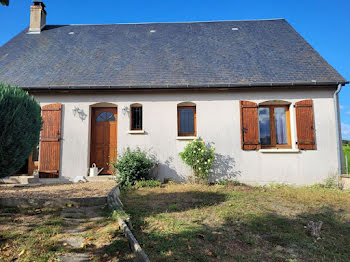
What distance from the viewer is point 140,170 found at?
6457mm

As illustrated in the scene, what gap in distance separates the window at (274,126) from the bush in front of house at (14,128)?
6678 millimetres

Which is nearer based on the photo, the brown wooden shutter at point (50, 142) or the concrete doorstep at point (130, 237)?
the concrete doorstep at point (130, 237)

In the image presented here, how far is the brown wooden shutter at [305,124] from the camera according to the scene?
266 inches

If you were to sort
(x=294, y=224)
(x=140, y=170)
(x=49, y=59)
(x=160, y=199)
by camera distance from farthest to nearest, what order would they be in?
1. (x=49, y=59)
2. (x=140, y=170)
3. (x=160, y=199)
4. (x=294, y=224)

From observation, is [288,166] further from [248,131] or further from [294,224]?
[294,224]

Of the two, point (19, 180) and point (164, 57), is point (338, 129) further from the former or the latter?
point (19, 180)

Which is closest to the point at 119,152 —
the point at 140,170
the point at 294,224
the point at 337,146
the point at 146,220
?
the point at 140,170

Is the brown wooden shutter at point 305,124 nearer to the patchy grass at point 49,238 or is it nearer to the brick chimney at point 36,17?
the patchy grass at point 49,238

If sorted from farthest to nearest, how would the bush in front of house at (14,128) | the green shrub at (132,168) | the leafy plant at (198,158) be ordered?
the leafy plant at (198,158)
the green shrub at (132,168)
the bush in front of house at (14,128)

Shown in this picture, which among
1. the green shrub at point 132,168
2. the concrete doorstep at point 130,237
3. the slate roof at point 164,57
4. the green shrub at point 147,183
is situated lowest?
the concrete doorstep at point 130,237

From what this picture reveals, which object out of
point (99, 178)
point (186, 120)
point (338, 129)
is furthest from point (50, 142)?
Result: point (338, 129)

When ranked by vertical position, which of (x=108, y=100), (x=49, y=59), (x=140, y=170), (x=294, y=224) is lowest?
(x=294, y=224)

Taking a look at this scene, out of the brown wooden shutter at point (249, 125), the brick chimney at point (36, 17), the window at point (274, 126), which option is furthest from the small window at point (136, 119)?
the brick chimney at point (36, 17)

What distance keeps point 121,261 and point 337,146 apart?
24.1 ft
